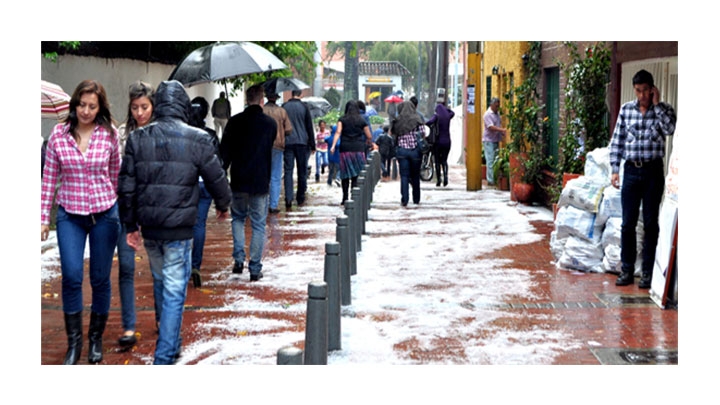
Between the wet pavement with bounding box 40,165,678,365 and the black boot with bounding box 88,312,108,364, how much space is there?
8 cm

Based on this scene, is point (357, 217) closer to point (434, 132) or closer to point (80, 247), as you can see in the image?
point (80, 247)

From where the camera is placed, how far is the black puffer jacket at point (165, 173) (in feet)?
20.1

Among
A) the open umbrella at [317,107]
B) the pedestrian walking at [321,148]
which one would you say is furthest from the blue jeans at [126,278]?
the open umbrella at [317,107]

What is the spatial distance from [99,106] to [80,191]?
554 millimetres

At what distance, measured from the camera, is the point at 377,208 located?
643 inches

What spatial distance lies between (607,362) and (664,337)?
0.88 metres

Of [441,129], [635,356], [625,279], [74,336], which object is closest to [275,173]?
[441,129]

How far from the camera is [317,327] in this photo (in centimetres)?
568

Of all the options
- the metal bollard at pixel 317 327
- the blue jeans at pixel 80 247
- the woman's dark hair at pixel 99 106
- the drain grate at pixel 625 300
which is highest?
the woman's dark hair at pixel 99 106

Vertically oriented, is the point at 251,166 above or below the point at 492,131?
below

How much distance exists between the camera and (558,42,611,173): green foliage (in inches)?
A: 494

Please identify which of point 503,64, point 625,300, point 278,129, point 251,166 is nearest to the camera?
point 625,300

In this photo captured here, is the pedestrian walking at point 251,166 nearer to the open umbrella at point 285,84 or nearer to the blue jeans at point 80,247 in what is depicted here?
the blue jeans at point 80,247
